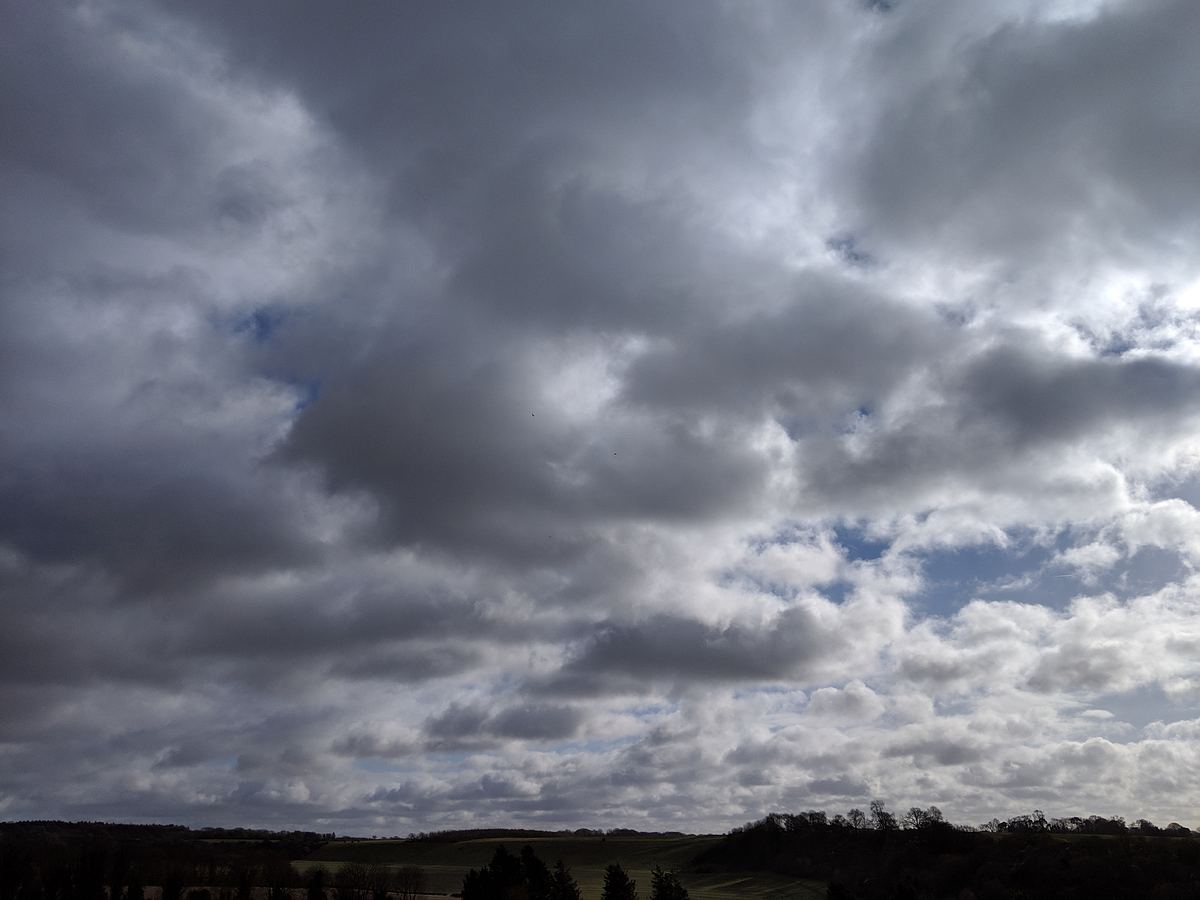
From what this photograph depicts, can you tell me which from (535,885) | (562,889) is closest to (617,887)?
(562,889)

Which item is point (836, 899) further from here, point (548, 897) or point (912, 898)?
point (548, 897)

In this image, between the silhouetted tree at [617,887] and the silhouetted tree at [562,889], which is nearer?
the silhouetted tree at [617,887]

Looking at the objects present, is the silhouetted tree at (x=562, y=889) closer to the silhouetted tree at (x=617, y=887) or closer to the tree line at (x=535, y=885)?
the tree line at (x=535, y=885)

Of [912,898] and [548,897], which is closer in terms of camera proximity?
[548,897]

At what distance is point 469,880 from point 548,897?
30.0 meters

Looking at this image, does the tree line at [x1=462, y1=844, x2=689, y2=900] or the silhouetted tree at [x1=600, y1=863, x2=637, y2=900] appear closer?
the silhouetted tree at [x1=600, y1=863, x2=637, y2=900]

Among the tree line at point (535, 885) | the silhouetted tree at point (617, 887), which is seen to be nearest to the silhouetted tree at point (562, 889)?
the tree line at point (535, 885)

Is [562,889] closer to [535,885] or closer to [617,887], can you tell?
[535,885]

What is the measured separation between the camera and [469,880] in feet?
643

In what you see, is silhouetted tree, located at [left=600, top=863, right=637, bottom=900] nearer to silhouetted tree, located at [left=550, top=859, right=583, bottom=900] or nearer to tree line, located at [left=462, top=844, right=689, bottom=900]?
tree line, located at [left=462, top=844, right=689, bottom=900]

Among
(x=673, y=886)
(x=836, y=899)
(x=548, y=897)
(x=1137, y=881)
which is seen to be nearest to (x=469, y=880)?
(x=548, y=897)

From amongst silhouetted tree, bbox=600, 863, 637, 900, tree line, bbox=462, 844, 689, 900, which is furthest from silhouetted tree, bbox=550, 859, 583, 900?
silhouetted tree, bbox=600, 863, 637, 900

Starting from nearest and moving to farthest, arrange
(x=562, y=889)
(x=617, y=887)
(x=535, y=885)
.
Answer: (x=617, y=887) → (x=562, y=889) → (x=535, y=885)

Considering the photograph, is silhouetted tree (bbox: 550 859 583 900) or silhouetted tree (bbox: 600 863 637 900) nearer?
silhouetted tree (bbox: 600 863 637 900)
